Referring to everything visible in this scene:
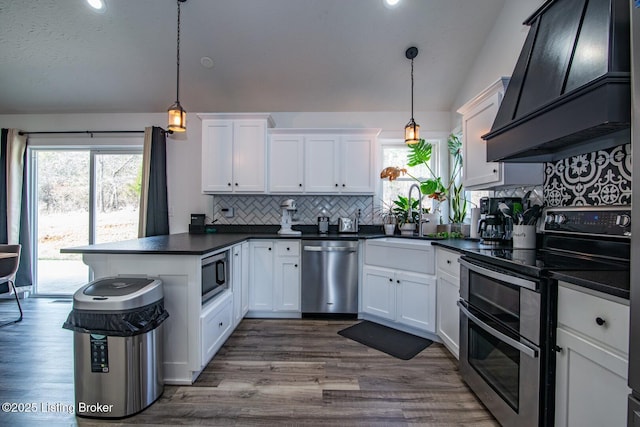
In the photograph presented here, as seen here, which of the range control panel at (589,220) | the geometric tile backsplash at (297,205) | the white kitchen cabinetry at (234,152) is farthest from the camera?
the geometric tile backsplash at (297,205)

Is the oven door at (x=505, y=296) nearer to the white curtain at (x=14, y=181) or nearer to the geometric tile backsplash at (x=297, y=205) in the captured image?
the geometric tile backsplash at (x=297, y=205)

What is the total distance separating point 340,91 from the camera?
3525 mm

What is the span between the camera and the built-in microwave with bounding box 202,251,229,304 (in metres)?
2.09

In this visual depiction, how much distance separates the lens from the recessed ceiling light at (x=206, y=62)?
3.13 metres

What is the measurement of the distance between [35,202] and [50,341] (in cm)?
240

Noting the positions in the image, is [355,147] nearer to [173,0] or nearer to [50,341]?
[173,0]

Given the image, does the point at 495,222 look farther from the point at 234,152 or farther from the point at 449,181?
the point at 234,152

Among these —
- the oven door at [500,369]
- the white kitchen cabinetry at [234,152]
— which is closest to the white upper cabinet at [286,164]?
the white kitchen cabinetry at [234,152]

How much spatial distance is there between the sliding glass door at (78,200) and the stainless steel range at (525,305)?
4101 mm

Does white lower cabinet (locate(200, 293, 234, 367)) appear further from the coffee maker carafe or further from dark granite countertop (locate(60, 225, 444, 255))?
the coffee maker carafe

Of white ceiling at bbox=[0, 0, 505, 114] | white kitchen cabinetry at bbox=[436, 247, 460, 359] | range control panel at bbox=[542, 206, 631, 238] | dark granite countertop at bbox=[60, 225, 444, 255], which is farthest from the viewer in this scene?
white ceiling at bbox=[0, 0, 505, 114]

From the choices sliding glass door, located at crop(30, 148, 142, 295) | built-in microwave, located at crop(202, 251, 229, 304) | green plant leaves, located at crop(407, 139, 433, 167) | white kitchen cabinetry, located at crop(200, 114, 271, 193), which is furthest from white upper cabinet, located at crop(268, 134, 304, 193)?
sliding glass door, located at crop(30, 148, 142, 295)

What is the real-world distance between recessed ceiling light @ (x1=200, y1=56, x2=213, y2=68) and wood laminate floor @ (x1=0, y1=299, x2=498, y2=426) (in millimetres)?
2920

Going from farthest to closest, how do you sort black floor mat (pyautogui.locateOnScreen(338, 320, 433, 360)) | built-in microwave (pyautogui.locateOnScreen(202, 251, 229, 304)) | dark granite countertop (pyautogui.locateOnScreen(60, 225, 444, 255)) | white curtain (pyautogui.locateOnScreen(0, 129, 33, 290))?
white curtain (pyautogui.locateOnScreen(0, 129, 33, 290))
black floor mat (pyautogui.locateOnScreen(338, 320, 433, 360))
built-in microwave (pyautogui.locateOnScreen(202, 251, 229, 304))
dark granite countertop (pyautogui.locateOnScreen(60, 225, 444, 255))
